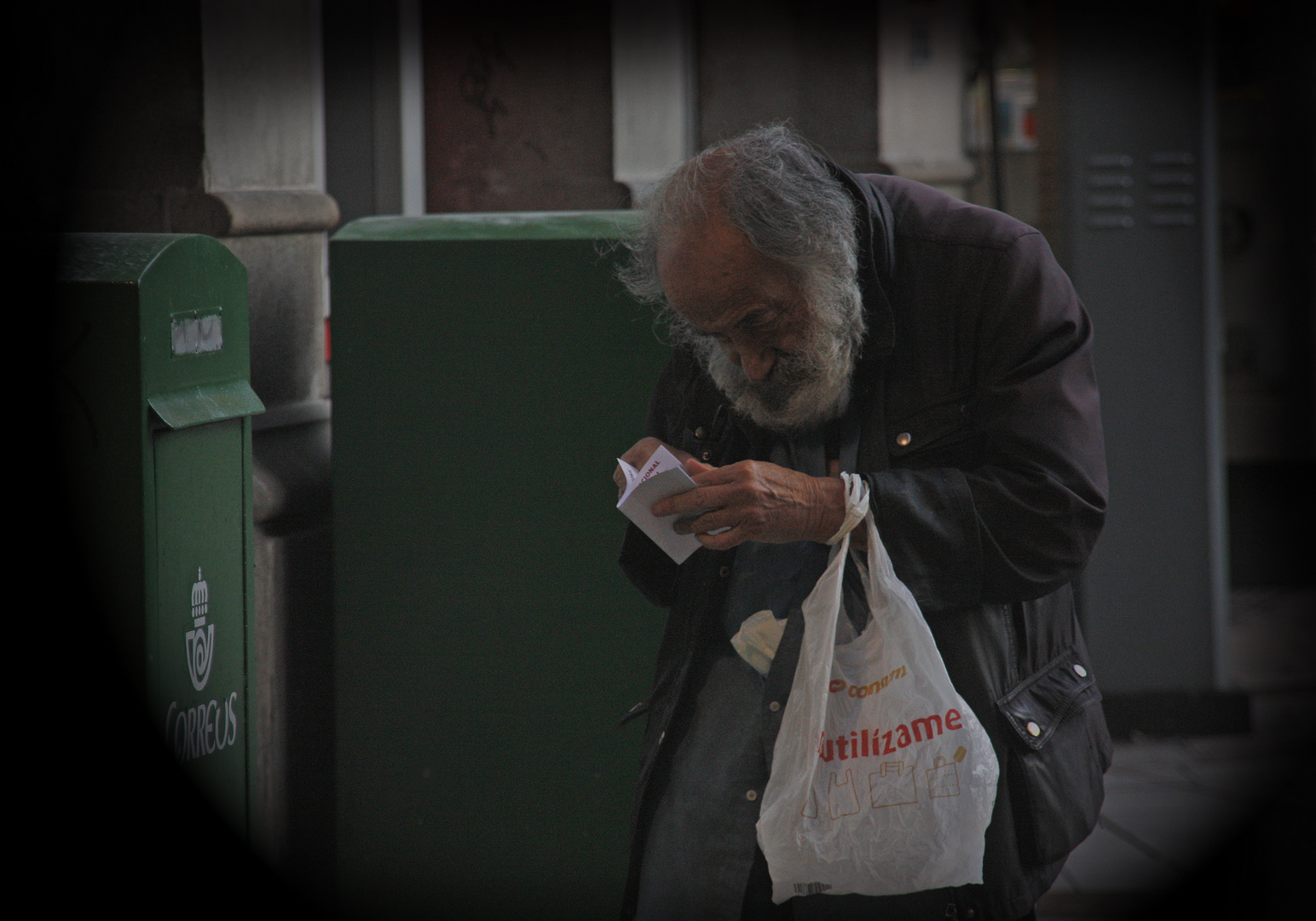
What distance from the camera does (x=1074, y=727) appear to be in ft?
6.33

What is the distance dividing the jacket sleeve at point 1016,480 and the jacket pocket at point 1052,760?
0.48 ft

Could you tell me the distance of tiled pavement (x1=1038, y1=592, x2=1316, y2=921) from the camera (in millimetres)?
3510

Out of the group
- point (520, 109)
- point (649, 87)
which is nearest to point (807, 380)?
point (520, 109)

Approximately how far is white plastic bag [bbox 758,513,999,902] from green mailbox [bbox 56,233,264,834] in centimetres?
102

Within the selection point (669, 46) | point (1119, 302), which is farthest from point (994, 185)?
point (669, 46)

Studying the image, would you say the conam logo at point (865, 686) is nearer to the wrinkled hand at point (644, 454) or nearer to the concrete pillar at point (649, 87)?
the wrinkled hand at point (644, 454)

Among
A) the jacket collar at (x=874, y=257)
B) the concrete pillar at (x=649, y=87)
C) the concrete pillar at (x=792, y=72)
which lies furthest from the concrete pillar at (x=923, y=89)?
the jacket collar at (x=874, y=257)

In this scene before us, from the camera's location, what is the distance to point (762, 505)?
1.82 metres

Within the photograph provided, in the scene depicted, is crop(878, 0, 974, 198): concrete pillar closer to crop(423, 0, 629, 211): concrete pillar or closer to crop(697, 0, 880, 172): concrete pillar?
crop(697, 0, 880, 172): concrete pillar

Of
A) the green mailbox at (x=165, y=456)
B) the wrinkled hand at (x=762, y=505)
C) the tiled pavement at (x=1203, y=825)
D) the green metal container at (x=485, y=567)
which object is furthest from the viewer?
the tiled pavement at (x=1203, y=825)

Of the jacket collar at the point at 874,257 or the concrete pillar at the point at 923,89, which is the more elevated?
the concrete pillar at the point at 923,89

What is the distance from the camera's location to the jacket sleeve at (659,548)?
224 centimetres

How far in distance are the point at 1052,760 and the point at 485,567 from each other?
1.39 meters

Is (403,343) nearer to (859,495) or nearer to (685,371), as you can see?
(685,371)
